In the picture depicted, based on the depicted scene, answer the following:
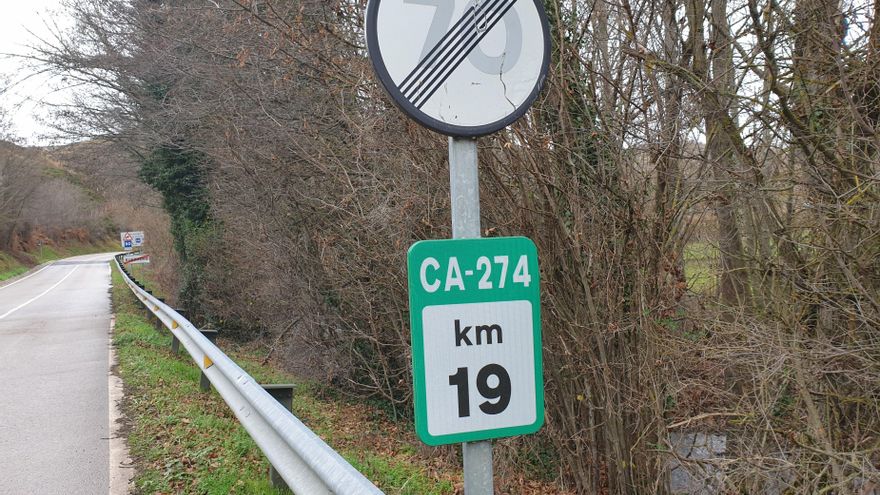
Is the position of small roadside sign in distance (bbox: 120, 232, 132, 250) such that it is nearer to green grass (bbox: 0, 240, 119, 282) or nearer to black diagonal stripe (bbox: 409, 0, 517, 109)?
green grass (bbox: 0, 240, 119, 282)

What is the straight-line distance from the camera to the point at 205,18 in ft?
33.6

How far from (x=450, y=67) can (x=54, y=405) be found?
7.48 m

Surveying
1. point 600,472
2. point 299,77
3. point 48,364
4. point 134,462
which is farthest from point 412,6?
point 48,364

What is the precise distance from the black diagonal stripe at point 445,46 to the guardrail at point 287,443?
1.37m

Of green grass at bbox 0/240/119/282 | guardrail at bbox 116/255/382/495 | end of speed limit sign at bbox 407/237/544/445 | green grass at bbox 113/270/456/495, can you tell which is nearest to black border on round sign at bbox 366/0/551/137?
end of speed limit sign at bbox 407/237/544/445

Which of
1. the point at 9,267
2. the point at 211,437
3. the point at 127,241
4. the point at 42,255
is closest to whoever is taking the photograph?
the point at 211,437

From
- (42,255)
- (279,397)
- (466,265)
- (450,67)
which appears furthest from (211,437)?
(42,255)

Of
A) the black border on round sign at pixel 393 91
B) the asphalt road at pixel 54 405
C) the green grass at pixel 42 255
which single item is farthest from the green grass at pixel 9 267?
the black border on round sign at pixel 393 91

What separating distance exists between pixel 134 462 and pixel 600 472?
155 inches

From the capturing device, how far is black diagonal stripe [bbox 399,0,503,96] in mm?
2115

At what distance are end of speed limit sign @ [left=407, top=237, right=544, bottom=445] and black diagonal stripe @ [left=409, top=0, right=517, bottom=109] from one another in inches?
17.9

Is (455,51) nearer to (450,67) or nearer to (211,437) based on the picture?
(450,67)

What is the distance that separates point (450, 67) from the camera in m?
2.16

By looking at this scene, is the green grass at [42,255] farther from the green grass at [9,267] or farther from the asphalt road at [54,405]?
the asphalt road at [54,405]
